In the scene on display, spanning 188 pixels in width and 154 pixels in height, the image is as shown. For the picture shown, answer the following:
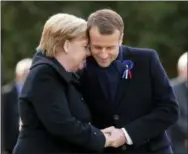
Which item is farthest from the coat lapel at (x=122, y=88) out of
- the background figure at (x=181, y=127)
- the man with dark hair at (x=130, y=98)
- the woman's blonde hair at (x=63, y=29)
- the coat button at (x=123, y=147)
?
the background figure at (x=181, y=127)

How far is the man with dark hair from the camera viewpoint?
5785mm

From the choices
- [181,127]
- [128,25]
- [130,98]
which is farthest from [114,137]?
[128,25]

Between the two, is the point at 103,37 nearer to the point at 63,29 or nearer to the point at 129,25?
the point at 63,29

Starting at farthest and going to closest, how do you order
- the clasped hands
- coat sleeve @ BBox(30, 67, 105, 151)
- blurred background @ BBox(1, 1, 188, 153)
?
blurred background @ BBox(1, 1, 188, 153)
the clasped hands
coat sleeve @ BBox(30, 67, 105, 151)

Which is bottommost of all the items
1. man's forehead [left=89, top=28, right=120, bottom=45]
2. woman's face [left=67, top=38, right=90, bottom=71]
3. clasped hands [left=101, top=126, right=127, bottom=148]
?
clasped hands [left=101, top=126, right=127, bottom=148]

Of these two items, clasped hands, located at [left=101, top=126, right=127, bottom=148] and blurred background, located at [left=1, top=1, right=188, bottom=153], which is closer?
clasped hands, located at [left=101, top=126, right=127, bottom=148]

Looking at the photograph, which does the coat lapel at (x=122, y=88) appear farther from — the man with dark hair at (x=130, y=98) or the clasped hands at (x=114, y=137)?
the clasped hands at (x=114, y=137)

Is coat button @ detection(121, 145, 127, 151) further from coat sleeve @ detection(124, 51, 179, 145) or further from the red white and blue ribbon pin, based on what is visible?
the red white and blue ribbon pin

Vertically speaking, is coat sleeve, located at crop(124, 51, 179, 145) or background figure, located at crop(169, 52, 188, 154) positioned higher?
coat sleeve, located at crop(124, 51, 179, 145)

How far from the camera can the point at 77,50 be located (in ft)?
18.5

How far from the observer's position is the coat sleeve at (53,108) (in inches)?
219

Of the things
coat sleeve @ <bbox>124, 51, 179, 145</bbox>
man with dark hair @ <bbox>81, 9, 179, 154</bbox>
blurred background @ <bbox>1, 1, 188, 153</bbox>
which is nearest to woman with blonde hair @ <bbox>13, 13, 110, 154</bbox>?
man with dark hair @ <bbox>81, 9, 179, 154</bbox>

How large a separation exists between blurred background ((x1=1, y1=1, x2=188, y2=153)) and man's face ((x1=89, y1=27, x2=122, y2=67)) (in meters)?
10.7

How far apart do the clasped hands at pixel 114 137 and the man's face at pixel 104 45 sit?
45 cm
